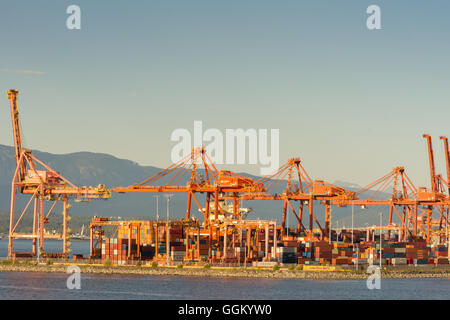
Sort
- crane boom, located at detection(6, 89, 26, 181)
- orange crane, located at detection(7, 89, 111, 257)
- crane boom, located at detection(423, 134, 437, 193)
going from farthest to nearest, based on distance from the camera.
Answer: crane boom, located at detection(423, 134, 437, 193) < crane boom, located at detection(6, 89, 26, 181) < orange crane, located at detection(7, 89, 111, 257)

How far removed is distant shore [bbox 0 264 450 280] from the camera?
117312 mm

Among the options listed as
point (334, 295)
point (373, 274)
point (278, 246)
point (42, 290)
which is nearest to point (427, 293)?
point (334, 295)

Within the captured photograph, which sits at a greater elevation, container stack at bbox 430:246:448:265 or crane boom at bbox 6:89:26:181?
crane boom at bbox 6:89:26:181

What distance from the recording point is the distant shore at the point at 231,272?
117 meters

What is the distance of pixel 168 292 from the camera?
95438mm

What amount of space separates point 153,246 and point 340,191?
42.3 m

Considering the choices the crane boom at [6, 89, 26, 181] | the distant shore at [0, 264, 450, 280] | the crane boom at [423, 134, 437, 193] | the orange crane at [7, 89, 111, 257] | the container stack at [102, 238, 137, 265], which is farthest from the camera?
the crane boom at [423, 134, 437, 193]

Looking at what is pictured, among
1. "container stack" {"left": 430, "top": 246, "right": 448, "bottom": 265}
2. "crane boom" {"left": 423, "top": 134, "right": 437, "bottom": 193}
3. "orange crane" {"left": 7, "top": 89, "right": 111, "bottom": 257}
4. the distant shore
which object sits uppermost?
"crane boom" {"left": 423, "top": 134, "right": 437, "bottom": 193}

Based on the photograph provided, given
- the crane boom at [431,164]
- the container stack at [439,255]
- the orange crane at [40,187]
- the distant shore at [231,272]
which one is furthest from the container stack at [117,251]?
the crane boom at [431,164]

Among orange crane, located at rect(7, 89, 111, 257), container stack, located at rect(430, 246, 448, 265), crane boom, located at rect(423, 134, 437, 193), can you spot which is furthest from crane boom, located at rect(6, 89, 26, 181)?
crane boom, located at rect(423, 134, 437, 193)

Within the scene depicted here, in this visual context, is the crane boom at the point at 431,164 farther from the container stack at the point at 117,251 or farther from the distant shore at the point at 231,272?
the container stack at the point at 117,251

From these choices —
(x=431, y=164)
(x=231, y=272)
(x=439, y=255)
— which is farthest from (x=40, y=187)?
(x=431, y=164)

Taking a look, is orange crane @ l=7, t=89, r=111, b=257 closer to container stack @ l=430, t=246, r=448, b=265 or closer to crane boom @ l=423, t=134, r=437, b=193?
container stack @ l=430, t=246, r=448, b=265
